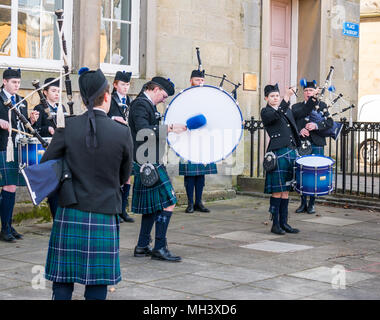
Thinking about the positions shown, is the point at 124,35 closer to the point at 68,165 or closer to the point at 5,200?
the point at 5,200

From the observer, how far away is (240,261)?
22.0 ft

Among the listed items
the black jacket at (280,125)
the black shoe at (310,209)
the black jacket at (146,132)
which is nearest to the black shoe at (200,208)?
the black shoe at (310,209)

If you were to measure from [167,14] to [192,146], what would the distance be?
15.0ft

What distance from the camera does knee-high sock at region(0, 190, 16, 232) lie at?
7.77m

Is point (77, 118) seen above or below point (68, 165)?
above

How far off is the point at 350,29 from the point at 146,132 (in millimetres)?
8408

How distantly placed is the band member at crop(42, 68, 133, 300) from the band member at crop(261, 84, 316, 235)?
12.7 ft

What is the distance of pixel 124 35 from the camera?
10492 millimetres

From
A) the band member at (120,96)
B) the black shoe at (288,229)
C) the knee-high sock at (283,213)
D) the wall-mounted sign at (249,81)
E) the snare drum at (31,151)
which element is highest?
the wall-mounted sign at (249,81)

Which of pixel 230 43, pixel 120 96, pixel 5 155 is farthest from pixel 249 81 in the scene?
pixel 5 155

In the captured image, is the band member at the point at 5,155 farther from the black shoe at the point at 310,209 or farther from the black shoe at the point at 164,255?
the black shoe at the point at 310,209

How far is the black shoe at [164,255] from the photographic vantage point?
21.7 ft

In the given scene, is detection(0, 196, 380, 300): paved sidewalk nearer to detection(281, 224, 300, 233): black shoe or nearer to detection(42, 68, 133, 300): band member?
detection(281, 224, 300, 233): black shoe

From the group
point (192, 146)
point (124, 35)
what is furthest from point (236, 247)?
point (124, 35)
